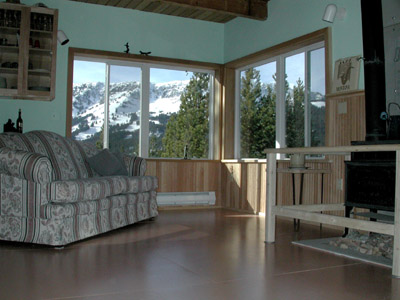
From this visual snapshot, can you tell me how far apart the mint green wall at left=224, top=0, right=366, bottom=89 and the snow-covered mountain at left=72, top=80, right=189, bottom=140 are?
3.69 ft

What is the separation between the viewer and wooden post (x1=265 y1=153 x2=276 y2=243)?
145 inches

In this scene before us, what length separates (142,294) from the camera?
2176 millimetres

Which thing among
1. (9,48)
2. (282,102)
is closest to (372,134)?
(282,102)

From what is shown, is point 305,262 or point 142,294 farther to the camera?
point 305,262

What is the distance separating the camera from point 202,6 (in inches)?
215

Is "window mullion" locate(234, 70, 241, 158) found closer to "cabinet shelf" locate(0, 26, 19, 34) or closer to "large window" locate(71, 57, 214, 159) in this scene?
"large window" locate(71, 57, 214, 159)

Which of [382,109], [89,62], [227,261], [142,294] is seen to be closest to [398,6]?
[382,109]

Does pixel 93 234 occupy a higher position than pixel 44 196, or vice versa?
pixel 44 196

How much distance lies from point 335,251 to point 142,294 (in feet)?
5.69

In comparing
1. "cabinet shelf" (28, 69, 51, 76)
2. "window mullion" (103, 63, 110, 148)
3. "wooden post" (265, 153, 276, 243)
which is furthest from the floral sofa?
"window mullion" (103, 63, 110, 148)

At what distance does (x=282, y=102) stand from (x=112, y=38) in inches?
99.1

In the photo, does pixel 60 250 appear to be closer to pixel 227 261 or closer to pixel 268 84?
pixel 227 261

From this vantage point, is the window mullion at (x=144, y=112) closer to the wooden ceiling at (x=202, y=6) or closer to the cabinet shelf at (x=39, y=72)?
the wooden ceiling at (x=202, y=6)

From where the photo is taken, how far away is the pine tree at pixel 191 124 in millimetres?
6535
